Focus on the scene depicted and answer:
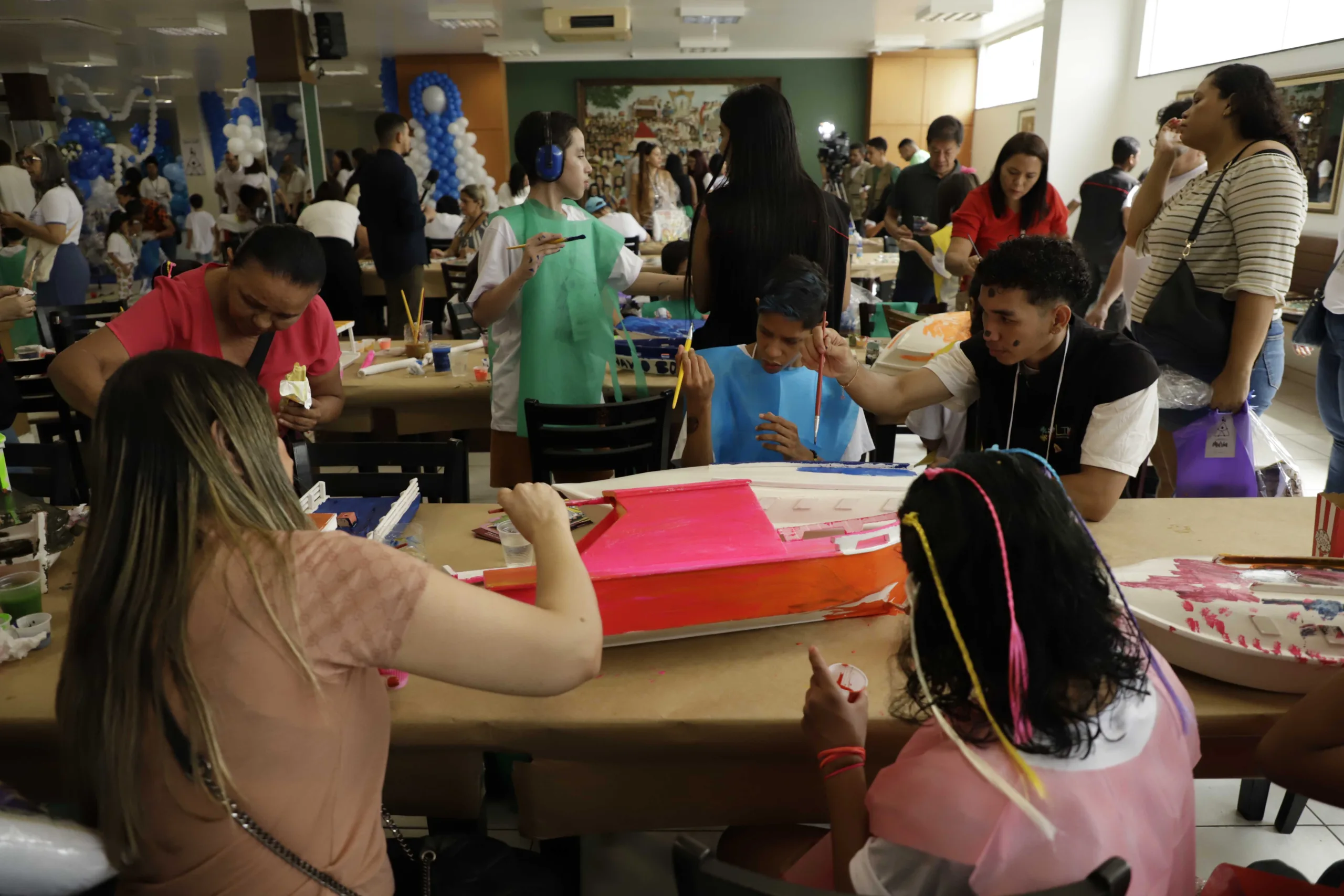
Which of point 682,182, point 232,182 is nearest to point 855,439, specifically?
point 682,182

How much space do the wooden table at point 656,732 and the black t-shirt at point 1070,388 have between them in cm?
73

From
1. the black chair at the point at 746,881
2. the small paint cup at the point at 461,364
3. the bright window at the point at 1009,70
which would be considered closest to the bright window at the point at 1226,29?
the bright window at the point at 1009,70

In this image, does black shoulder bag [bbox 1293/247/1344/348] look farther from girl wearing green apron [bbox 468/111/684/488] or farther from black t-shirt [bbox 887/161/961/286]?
black t-shirt [bbox 887/161/961/286]

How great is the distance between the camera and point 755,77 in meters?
14.5

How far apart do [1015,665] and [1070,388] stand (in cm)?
122

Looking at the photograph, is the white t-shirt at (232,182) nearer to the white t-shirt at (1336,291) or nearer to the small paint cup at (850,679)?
the white t-shirt at (1336,291)

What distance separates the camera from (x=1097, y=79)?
29.3 ft

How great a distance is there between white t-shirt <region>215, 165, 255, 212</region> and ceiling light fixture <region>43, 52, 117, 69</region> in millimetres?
5354

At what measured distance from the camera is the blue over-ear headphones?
250 centimetres

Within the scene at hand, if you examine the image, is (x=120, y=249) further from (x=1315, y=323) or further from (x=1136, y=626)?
(x=1136, y=626)

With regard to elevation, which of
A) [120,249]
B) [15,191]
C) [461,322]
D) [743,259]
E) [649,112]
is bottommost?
[461,322]

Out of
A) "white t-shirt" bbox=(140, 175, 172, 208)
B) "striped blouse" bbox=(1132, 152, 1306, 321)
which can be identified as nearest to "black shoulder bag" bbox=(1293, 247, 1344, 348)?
"striped blouse" bbox=(1132, 152, 1306, 321)

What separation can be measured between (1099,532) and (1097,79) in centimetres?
878

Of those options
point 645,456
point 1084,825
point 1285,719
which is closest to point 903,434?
point 645,456
